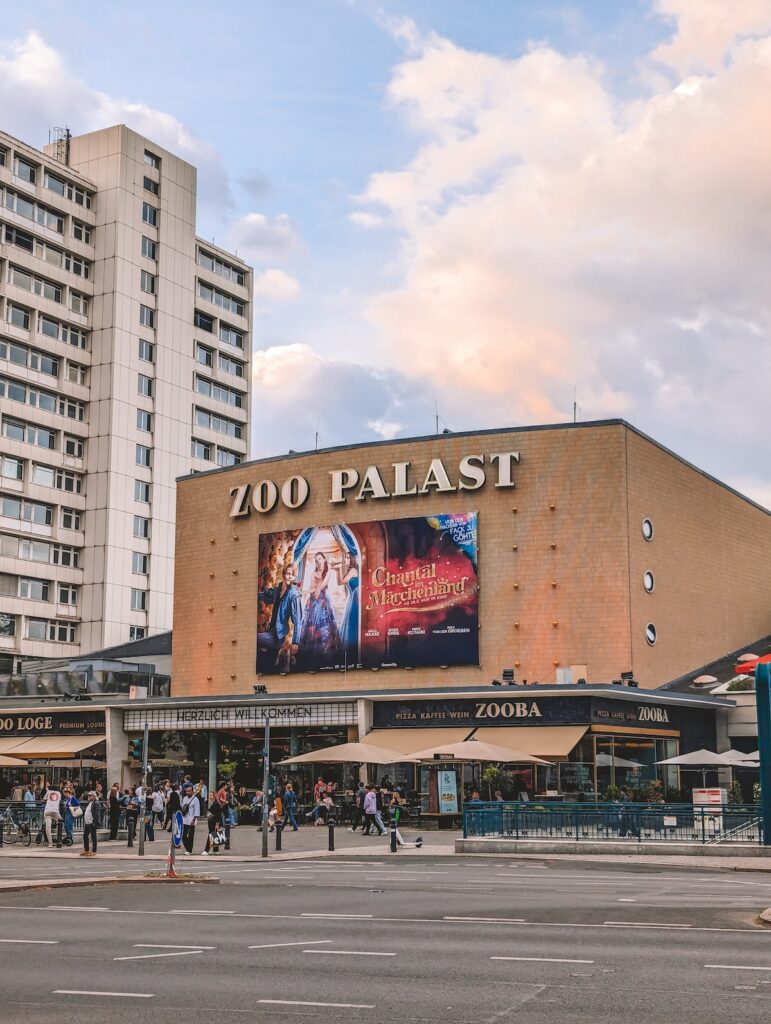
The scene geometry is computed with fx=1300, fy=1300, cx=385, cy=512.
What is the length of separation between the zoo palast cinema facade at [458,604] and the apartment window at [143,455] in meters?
30.8

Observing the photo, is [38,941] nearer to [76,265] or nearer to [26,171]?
[26,171]

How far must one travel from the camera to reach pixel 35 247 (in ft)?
293

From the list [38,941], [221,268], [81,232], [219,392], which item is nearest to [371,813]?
[38,941]

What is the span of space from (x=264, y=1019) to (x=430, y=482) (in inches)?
1799

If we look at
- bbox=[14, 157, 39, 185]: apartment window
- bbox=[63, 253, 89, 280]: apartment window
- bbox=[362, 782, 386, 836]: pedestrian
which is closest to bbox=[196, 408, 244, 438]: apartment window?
bbox=[63, 253, 89, 280]: apartment window

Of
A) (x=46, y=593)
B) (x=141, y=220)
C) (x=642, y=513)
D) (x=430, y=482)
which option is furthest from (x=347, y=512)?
(x=141, y=220)

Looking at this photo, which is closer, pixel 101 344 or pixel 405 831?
pixel 405 831

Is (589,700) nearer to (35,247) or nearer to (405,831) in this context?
(405,831)

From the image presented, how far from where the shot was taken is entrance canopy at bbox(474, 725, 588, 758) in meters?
48.6

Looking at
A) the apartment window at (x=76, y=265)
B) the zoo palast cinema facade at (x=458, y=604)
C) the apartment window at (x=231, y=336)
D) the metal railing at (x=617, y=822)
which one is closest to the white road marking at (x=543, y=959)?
the metal railing at (x=617, y=822)

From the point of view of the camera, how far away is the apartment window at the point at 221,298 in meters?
102

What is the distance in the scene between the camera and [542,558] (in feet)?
178

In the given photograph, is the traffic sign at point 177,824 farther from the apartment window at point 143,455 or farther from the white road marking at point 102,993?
the apartment window at point 143,455

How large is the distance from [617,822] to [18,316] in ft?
214
